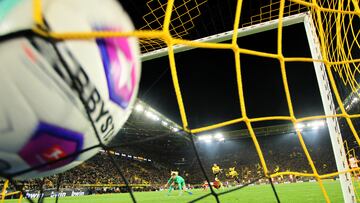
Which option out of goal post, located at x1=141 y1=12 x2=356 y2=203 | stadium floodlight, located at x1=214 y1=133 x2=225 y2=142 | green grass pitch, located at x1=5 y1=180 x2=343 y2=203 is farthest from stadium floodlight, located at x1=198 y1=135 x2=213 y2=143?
goal post, located at x1=141 y1=12 x2=356 y2=203

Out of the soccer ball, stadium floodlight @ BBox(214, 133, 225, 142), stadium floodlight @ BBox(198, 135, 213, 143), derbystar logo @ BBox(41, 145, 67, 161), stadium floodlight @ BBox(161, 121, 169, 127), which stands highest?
stadium floodlight @ BBox(214, 133, 225, 142)

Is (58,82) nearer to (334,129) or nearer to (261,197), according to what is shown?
(334,129)

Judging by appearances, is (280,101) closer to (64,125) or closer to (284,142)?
(284,142)

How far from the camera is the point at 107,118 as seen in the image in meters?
1.02

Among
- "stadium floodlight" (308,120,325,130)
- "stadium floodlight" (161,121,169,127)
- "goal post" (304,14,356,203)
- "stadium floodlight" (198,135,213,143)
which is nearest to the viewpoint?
"goal post" (304,14,356,203)

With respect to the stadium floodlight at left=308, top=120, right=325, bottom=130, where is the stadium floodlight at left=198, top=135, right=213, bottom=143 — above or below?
below

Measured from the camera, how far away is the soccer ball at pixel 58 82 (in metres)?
0.75

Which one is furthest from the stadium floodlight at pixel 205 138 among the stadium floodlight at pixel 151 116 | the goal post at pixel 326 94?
the goal post at pixel 326 94

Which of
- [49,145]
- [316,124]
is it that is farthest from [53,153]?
[316,124]

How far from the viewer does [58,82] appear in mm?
822

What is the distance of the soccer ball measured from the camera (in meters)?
0.75

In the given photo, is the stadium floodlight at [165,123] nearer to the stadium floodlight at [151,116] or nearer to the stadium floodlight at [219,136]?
the stadium floodlight at [151,116]

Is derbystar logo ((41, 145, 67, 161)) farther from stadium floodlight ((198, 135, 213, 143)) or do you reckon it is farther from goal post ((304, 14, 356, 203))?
stadium floodlight ((198, 135, 213, 143))

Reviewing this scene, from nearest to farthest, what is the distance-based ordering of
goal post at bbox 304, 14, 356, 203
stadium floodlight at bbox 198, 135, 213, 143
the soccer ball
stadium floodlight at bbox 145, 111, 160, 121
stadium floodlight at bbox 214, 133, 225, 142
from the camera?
1. the soccer ball
2. goal post at bbox 304, 14, 356, 203
3. stadium floodlight at bbox 145, 111, 160, 121
4. stadium floodlight at bbox 214, 133, 225, 142
5. stadium floodlight at bbox 198, 135, 213, 143
